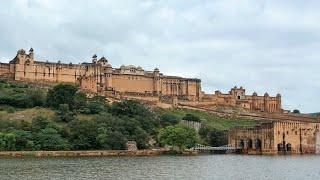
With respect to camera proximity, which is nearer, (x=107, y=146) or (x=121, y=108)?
(x=107, y=146)

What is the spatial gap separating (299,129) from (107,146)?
28036 millimetres

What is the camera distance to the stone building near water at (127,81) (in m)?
116

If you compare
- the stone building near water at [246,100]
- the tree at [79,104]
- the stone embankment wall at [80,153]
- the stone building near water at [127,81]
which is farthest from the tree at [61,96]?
the stone building near water at [246,100]

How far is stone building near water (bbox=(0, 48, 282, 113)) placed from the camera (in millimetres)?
115688

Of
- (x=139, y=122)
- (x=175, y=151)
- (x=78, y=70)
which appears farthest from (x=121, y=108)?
(x=78, y=70)

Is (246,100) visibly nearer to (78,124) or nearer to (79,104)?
(79,104)

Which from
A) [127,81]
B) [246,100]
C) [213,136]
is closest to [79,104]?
[213,136]

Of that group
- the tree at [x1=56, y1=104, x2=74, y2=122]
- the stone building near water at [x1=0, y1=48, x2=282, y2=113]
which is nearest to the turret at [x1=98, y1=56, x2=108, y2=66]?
the stone building near water at [x1=0, y1=48, x2=282, y2=113]

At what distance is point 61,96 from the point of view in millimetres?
94000

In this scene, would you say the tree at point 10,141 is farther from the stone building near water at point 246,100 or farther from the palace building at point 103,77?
the stone building near water at point 246,100

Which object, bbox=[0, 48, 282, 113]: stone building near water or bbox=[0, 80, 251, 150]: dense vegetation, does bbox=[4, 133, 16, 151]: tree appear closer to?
bbox=[0, 80, 251, 150]: dense vegetation

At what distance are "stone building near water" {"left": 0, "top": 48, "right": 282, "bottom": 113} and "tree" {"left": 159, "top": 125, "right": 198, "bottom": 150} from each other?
39644 millimetres

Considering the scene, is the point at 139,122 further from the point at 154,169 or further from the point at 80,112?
the point at 154,169

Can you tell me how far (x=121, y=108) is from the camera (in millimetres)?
91812
